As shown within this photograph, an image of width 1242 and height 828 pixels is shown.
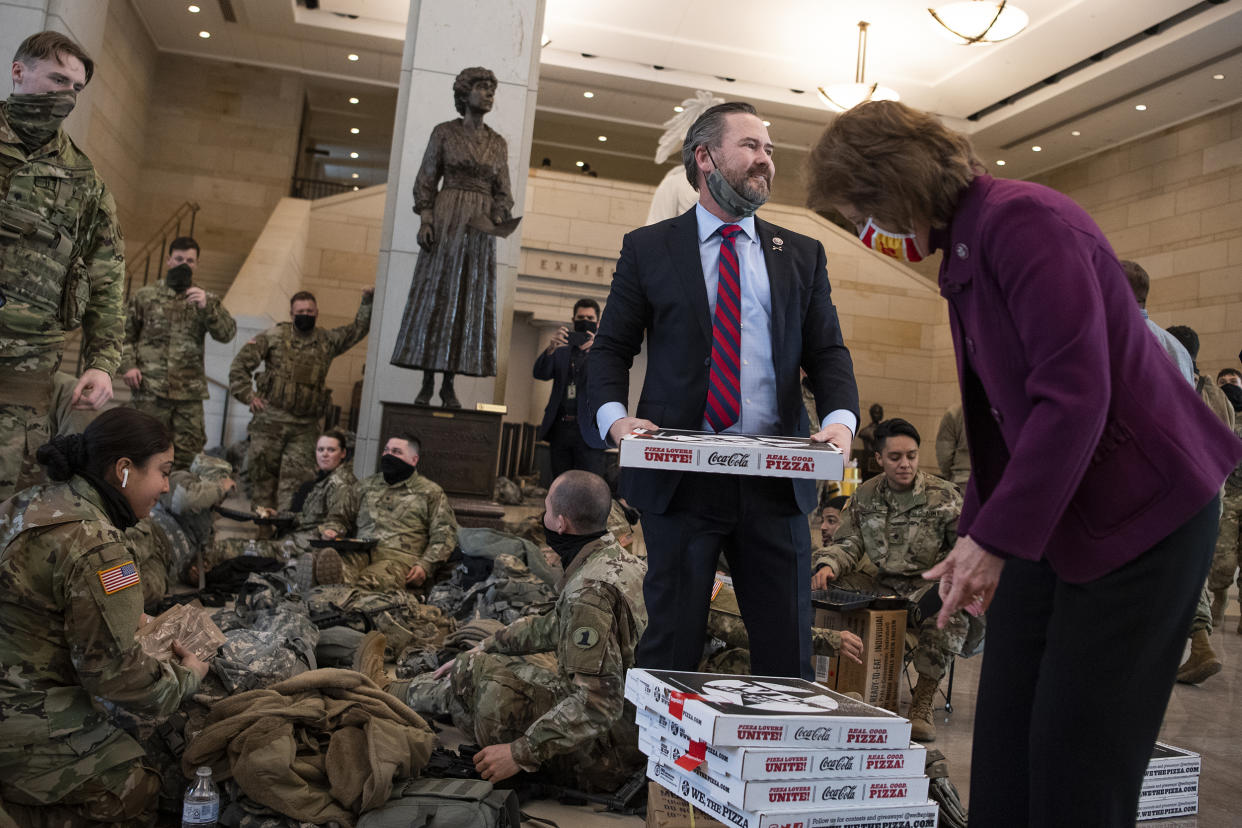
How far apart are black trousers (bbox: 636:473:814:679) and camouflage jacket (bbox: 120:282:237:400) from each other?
5488 millimetres

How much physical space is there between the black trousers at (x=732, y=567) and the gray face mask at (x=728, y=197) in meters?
0.56

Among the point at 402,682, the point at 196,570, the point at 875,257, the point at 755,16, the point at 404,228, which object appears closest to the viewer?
the point at 402,682

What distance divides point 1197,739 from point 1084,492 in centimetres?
324

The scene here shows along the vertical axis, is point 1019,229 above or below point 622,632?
above

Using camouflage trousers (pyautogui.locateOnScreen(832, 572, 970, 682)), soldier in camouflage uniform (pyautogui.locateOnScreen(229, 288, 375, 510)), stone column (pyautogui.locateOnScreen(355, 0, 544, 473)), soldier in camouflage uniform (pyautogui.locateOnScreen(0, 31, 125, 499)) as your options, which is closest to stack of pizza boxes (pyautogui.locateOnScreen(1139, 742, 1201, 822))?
camouflage trousers (pyautogui.locateOnScreen(832, 572, 970, 682))

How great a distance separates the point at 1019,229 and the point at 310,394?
677cm

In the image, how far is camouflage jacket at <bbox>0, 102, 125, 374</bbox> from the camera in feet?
9.93

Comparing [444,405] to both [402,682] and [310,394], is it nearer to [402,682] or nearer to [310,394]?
[310,394]

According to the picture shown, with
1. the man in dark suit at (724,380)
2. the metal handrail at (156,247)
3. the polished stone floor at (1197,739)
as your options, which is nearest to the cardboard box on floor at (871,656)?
the polished stone floor at (1197,739)

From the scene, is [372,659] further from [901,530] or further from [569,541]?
[901,530]

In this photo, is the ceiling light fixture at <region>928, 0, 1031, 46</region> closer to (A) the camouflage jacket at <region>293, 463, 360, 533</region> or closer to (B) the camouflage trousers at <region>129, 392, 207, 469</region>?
(A) the camouflage jacket at <region>293, 463, 360, 533</region>

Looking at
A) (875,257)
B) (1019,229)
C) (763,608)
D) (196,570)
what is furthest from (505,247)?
(875,257)

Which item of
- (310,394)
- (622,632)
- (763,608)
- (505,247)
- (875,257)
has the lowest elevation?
(622,632)

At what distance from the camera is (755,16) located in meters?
13.4
